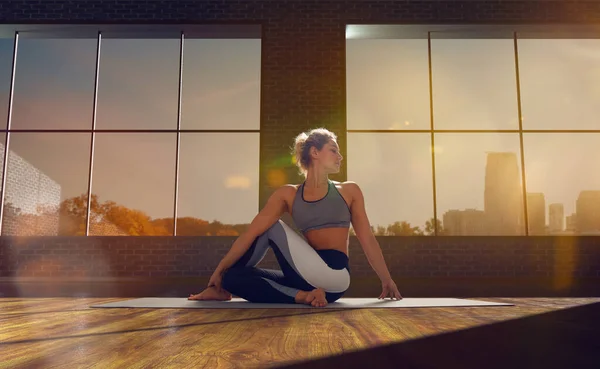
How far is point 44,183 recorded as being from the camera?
68.7 feet

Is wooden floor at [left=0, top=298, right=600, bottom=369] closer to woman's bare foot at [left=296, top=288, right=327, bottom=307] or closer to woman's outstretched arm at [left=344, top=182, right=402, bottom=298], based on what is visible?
woman's bare foot at [left=296, top=288, right=327, bottom=307]

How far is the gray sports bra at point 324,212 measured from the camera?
2.54 meters

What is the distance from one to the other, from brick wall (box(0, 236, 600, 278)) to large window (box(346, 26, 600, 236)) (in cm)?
41

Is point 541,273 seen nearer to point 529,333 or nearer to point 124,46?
point 529,333

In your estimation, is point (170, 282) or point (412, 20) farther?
point (412, 20)

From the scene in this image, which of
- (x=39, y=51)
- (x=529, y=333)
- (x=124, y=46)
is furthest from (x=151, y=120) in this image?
(x=529, y=333)

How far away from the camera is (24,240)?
232 inches

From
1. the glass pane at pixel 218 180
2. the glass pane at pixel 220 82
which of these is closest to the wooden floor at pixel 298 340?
the glass pane at pixel 218 180

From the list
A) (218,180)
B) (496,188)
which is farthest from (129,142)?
(496,188)

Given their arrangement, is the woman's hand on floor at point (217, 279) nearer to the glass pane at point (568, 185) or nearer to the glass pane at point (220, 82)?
the glass pane at point (568, 185)

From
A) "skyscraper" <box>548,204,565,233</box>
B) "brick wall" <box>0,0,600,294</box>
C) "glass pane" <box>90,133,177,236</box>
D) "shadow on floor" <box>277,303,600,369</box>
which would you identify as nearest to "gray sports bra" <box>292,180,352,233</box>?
"shadow on floor" <box>277,303,600,369</box>

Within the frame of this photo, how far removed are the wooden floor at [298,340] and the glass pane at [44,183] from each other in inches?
720

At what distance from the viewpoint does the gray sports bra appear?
2545mm

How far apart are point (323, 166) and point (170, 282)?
362 centimetres
